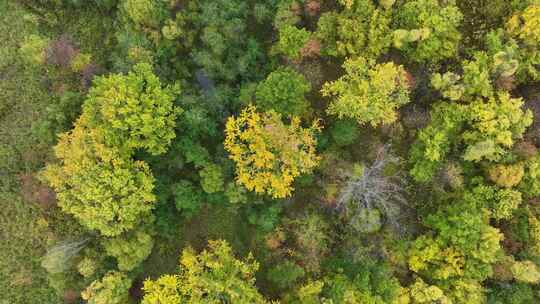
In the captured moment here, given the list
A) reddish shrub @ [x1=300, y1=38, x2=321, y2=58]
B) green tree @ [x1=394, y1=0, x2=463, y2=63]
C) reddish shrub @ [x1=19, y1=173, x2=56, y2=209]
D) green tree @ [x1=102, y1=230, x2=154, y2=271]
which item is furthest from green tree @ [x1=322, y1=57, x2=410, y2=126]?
reddish shrub @ [x1=19, y1=173, x2=56, y2=209]

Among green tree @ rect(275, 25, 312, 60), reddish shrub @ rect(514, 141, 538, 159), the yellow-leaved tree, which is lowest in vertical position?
the yellow-leaved tree

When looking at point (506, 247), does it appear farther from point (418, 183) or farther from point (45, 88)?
point (45, 88)

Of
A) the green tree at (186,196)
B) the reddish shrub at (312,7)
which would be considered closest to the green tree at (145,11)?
the reddish shrub at (312,7)

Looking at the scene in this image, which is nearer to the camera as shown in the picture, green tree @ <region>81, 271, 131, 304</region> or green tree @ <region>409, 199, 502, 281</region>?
green tree @ <region>409, 199, 502, 281</region>

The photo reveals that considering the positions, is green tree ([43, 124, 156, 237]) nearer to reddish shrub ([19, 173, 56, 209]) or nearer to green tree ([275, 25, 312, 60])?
reddish shrub ([19, 173, 56, 209])

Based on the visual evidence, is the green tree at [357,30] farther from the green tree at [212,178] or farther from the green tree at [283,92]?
the green tree at [212,178]

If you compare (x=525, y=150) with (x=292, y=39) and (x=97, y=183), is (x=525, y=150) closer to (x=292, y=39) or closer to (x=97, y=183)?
(x=292, y=39)

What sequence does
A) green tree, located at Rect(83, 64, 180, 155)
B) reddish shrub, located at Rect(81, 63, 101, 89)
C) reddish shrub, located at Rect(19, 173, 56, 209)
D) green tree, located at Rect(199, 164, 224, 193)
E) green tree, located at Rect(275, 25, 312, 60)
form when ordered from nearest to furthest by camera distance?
green tree, located at Rect(83, 64, 180, 155) < green tree, located at Rect(199, 164, 224, 193) < green tree, located at Rect(275, 25, 312, 60) < reddish shrub, located at Rect(19, 173, 56, 209) < reddish shrub, located at Rect(81, 63, 101, 89)
